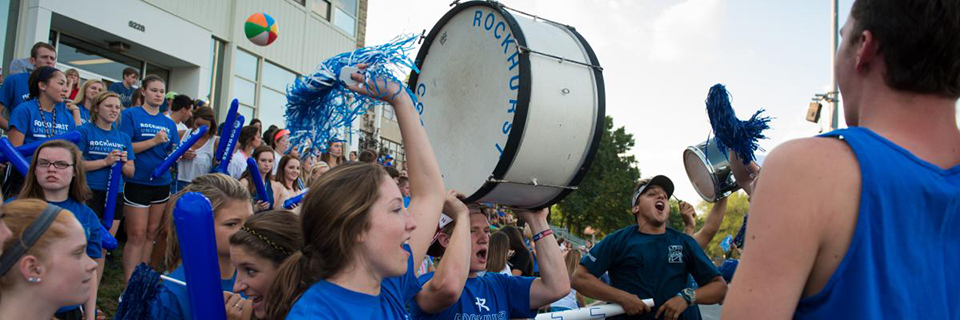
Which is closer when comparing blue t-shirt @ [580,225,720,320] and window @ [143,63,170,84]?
blue t-shirt @ [580,225,720,320]

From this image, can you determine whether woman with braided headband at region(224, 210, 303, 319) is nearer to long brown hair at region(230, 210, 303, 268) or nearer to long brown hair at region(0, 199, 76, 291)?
long brown hair at region(230, 210, 303, 268)

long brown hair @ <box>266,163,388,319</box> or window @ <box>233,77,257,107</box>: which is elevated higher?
window @ <box>233,77,257,107</box>

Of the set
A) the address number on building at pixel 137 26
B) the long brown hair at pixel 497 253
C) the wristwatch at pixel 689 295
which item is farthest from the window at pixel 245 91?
the wristwatch at pixel 689 295

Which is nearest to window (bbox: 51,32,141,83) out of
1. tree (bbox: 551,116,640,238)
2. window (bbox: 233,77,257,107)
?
window (bbox: 233,77,257,107)

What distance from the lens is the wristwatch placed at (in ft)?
13.0

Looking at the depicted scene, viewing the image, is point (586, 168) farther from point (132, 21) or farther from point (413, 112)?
point (132, 21)

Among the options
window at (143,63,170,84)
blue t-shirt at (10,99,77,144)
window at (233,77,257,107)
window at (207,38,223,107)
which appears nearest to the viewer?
blue t-shirt at (10,99,77,144)

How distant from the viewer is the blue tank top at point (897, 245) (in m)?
1.16

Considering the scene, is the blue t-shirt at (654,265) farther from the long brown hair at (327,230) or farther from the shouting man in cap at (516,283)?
the long brown hair at (327,230)

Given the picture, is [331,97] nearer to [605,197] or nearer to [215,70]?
[215,70]

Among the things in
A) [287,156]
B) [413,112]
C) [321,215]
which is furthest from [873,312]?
[287,156]

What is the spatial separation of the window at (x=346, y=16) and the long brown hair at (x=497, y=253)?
16.0 metres

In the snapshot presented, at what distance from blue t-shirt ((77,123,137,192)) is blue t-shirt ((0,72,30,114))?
1172mm

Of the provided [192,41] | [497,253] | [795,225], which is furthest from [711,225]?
[192,41]
